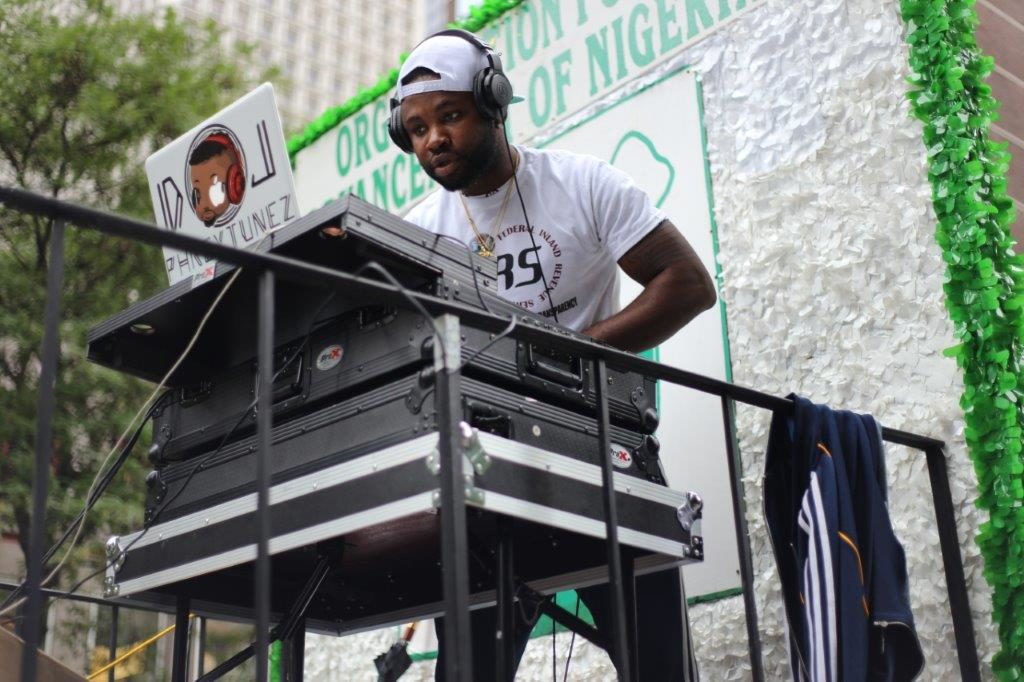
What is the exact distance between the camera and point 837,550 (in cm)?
235

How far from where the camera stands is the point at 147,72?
1073 centimetres

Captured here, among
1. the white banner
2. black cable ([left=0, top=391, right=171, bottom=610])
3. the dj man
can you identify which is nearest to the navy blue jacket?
the dj man

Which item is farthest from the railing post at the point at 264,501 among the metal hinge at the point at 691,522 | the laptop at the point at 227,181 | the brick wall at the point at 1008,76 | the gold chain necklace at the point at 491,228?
the brick wall at the point at 1008,76

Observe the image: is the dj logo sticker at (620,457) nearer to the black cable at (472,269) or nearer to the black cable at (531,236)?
the black cable at (472,269)

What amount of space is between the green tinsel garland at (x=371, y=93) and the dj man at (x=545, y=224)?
1302mm

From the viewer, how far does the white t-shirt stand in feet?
8.99

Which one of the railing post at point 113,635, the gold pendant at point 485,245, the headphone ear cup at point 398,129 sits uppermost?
the headphone ear cup at point 398,129

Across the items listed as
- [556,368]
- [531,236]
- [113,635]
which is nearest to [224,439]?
[556,368]

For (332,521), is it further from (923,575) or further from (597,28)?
(597,28)

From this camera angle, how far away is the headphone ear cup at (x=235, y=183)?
88.6 inches

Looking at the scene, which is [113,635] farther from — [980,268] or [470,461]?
[980,268]

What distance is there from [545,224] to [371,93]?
2345mm

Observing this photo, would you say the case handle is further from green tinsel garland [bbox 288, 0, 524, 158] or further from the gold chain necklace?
green tinsel garland [bbox 288, 0, 524, 158]

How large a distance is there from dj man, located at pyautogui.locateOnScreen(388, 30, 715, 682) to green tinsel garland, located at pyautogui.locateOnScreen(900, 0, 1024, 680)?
24.4 inches
